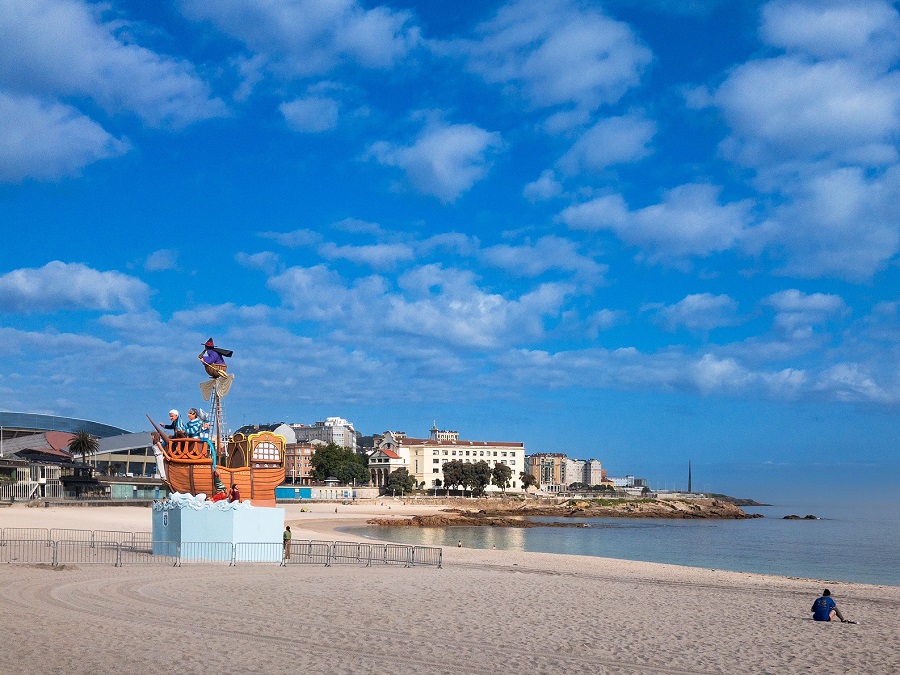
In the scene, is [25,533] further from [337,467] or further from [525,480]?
[525,480]

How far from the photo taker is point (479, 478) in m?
140

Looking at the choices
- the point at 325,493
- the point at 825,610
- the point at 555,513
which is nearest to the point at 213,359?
the point at 825,610

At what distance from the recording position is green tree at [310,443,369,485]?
133750mm

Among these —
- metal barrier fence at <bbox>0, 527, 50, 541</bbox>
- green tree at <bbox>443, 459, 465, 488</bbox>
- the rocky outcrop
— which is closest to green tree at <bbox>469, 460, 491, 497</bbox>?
green tree at <bbox>443, 459, 465, 488</bbox>

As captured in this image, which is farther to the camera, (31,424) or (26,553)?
(31,424)

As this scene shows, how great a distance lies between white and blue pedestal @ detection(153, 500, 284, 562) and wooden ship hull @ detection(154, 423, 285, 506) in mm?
1186

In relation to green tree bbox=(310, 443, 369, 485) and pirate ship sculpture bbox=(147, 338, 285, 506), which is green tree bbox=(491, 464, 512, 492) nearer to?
green tree bbox=(310, 443, 369, 485)

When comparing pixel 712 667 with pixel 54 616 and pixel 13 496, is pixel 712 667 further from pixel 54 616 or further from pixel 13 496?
pixel 13 496

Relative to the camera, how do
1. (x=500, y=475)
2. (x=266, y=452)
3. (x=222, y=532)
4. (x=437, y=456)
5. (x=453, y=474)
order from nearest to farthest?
(x=222, y=532)
(x=266, y=452)
(x=453, y=474)
(x=500, y=475)
(x=437, y=456)

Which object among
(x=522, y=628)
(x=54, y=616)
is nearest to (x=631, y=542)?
(x=522, y=628)

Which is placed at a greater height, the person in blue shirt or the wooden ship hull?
the wooden ship hull

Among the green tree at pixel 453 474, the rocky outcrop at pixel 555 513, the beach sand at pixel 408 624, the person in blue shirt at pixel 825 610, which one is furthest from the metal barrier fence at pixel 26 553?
the green tree at pixel 453 474

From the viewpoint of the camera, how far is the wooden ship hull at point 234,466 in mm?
29719

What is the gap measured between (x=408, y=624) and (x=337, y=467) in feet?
395
